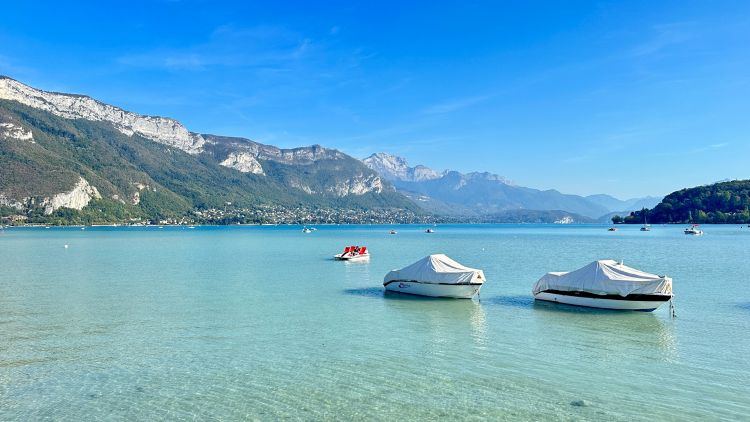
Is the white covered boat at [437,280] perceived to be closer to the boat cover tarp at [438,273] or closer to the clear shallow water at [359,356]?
the boat cover tarp at [438,273]

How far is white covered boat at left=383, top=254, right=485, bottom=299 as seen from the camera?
1419 inches

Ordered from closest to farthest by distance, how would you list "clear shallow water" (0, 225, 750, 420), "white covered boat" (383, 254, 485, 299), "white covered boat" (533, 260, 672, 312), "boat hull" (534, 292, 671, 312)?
"clear shallow water" (0, 225, 750, 420) < "white covered boat" (533, 260, 672, 312) < "boat hull" (534, 292, 671, 312) < "white covered boat" (383, 254, 485, 299)

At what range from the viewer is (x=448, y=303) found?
1393 inches

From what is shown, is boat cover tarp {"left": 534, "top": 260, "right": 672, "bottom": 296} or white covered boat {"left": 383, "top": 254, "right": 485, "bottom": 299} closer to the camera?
boat cover tarp {"left": 534, "top": 260, "right": 672, "bottom": 296}

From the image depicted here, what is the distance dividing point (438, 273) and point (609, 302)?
37.1ft

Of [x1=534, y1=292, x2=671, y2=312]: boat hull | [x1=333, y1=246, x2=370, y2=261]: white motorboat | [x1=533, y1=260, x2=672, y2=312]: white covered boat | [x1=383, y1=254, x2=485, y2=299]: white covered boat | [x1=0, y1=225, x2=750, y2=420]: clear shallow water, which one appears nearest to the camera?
[x1=0, y1=225, x2=750, y2=420]: clear shallow water

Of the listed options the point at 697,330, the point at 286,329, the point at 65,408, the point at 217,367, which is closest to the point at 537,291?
the point at 697,330

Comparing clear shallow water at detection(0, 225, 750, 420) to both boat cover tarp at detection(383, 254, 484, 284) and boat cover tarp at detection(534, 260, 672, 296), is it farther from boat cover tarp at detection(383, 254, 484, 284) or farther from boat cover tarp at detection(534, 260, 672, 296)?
boat cover tarp at detection(383, 254, 484, 284)

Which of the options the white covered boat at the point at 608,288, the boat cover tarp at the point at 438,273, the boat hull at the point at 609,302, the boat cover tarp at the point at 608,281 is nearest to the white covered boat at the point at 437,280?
the boat cover tarp at the point at 438,273

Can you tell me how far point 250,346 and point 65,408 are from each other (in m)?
8.30

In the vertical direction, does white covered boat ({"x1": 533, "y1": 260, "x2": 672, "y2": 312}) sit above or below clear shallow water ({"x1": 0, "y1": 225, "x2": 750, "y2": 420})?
above

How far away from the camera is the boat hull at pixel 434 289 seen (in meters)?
36.1

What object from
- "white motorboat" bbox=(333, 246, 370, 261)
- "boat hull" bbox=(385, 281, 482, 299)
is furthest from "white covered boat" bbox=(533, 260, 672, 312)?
A: "white motorboat" bbox=(333, 246, 370, 261)

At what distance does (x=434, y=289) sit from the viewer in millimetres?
37375
